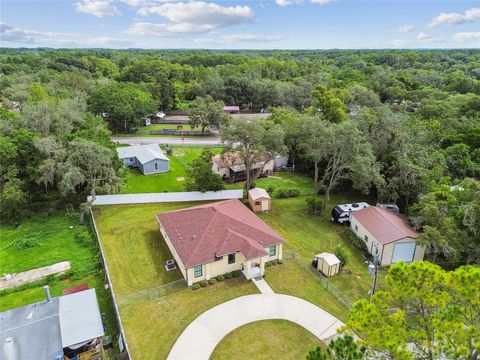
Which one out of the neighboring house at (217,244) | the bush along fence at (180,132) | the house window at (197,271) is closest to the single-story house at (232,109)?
the bush along fence at (180,132)

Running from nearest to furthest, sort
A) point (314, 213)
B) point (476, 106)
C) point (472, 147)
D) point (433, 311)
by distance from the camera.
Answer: point (433, 311)
point (314, 213)
point (472, 147)
point (476, 106)

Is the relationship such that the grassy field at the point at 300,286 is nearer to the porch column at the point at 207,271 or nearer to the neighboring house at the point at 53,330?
the porch column at the point at 207,271

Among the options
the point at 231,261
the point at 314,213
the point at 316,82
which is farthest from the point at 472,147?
the point at 316,82

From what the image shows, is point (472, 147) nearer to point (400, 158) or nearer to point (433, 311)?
point (400, 158)

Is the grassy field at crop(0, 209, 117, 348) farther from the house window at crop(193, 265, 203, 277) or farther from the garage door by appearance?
the garage door

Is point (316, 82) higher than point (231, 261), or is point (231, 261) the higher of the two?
point (316, 82)

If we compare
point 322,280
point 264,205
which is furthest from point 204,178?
point 322,280

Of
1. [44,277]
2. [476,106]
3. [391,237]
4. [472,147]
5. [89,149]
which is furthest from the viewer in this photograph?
[476,106]
